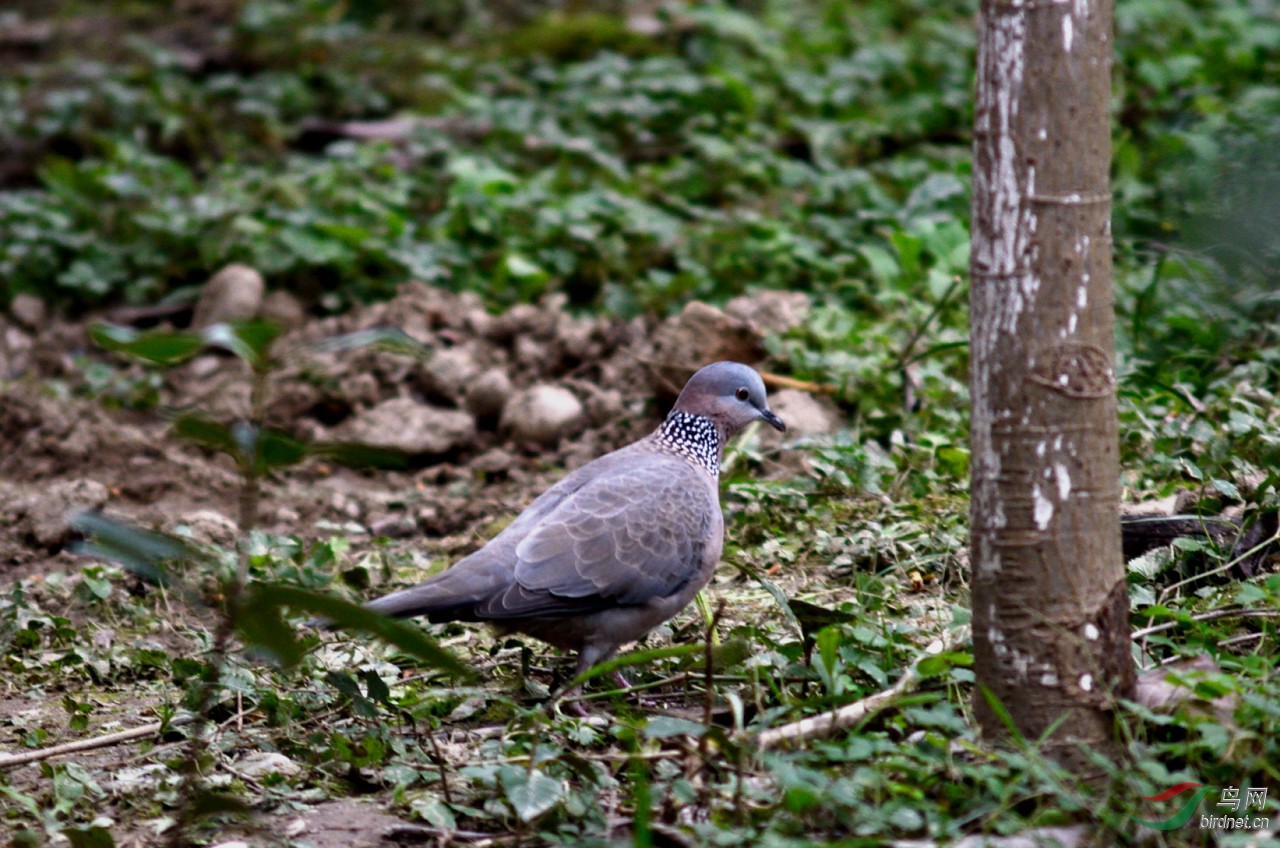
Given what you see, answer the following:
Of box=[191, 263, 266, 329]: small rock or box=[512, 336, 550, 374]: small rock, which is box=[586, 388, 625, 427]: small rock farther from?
box=[191, 263, 266, 329]: small rock

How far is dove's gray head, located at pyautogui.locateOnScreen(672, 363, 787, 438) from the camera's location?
449 cm

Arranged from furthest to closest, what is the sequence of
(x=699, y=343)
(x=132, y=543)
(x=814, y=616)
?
1. (x=699, y=343)
2. (x=814, y=616)
3. (x=132, y=543)

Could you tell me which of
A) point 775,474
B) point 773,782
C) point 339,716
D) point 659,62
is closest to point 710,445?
point 775,474

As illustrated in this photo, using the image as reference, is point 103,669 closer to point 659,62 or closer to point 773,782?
point 773,782

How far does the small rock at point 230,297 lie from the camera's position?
6.77 m

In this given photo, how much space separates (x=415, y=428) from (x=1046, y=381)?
146 inches

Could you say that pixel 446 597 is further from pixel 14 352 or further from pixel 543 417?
pixel 14 352

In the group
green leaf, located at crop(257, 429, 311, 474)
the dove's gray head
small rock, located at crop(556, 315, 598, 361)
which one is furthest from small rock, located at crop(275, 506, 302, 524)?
green leaf, located at crop(257, 429, 311, 474)

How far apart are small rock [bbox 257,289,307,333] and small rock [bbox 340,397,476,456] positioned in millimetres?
1069

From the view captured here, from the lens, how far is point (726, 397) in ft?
14.8

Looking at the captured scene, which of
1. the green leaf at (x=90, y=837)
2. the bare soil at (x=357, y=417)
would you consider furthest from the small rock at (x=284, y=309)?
the green leaf at (x=90, y=837)

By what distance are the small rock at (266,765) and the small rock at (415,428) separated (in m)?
2.51

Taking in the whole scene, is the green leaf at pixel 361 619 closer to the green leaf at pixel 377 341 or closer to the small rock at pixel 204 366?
the green leaf at pixel 377 341

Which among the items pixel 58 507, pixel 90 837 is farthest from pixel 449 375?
pixel 90 837
